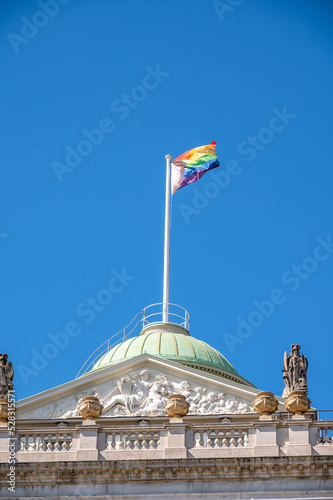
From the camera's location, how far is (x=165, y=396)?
163ft

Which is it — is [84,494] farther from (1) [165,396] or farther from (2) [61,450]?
(1) [165,396]

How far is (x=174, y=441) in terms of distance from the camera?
129 feet

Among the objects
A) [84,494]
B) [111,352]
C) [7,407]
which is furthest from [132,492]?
[111,352]

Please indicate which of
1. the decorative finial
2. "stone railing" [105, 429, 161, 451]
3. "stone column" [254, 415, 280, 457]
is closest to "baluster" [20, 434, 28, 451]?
the decorative finial

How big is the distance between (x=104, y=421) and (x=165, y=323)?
38.7 ft

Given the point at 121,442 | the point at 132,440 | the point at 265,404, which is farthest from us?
the point at 265,404

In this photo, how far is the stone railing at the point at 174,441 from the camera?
3888 cm

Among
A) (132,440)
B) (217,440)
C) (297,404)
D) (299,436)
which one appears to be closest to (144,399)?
(132,440)

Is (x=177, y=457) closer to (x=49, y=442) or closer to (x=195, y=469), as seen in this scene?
(x=195, y=469)

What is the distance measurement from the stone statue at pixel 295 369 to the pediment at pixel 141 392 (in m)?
6.44

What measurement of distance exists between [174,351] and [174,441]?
651 inches

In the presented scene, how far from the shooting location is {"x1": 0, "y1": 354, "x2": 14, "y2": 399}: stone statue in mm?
41469

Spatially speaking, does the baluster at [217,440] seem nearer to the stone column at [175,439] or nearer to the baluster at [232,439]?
the baluster at [232,439]

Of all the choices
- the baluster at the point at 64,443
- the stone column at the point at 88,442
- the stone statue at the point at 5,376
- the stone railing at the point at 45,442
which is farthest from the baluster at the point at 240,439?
the stone statue at the point at 5,376
